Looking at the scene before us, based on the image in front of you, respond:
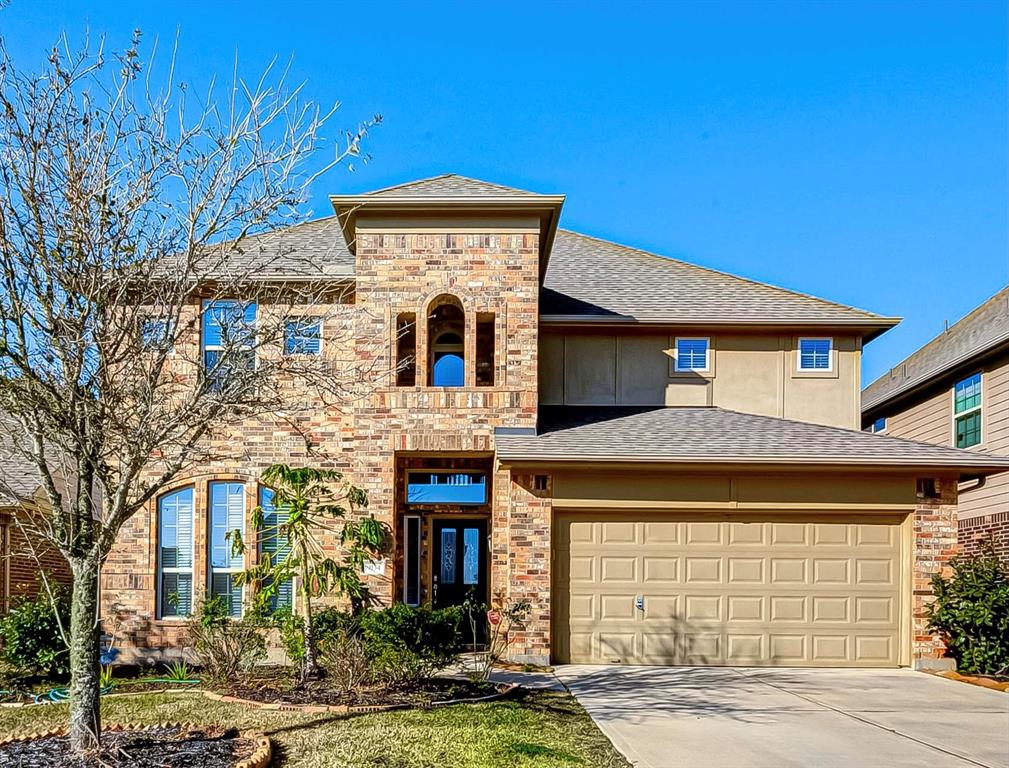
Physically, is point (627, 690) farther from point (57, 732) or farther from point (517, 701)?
point (57, 732)

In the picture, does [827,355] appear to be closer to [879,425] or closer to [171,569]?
[879,425]

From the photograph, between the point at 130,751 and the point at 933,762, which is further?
the point at 933,762

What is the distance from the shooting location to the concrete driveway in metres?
7.89

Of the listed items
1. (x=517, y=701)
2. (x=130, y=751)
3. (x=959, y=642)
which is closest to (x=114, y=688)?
(x=130, y=751)

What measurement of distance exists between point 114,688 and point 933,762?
356 inches

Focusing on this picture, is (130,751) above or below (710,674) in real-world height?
above

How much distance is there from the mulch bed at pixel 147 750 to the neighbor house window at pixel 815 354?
39.0 feet

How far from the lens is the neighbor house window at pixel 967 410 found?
16672 millimetres

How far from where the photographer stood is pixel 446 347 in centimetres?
1619

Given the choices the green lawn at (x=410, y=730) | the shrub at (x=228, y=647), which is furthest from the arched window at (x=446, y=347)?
the green lawn at (x=410, y=730)

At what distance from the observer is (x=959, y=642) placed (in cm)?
1284

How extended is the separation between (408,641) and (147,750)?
11.7 ft

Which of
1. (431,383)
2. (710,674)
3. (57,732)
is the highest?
(431,383)

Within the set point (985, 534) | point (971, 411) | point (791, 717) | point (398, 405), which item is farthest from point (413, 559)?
point (971, 411)
